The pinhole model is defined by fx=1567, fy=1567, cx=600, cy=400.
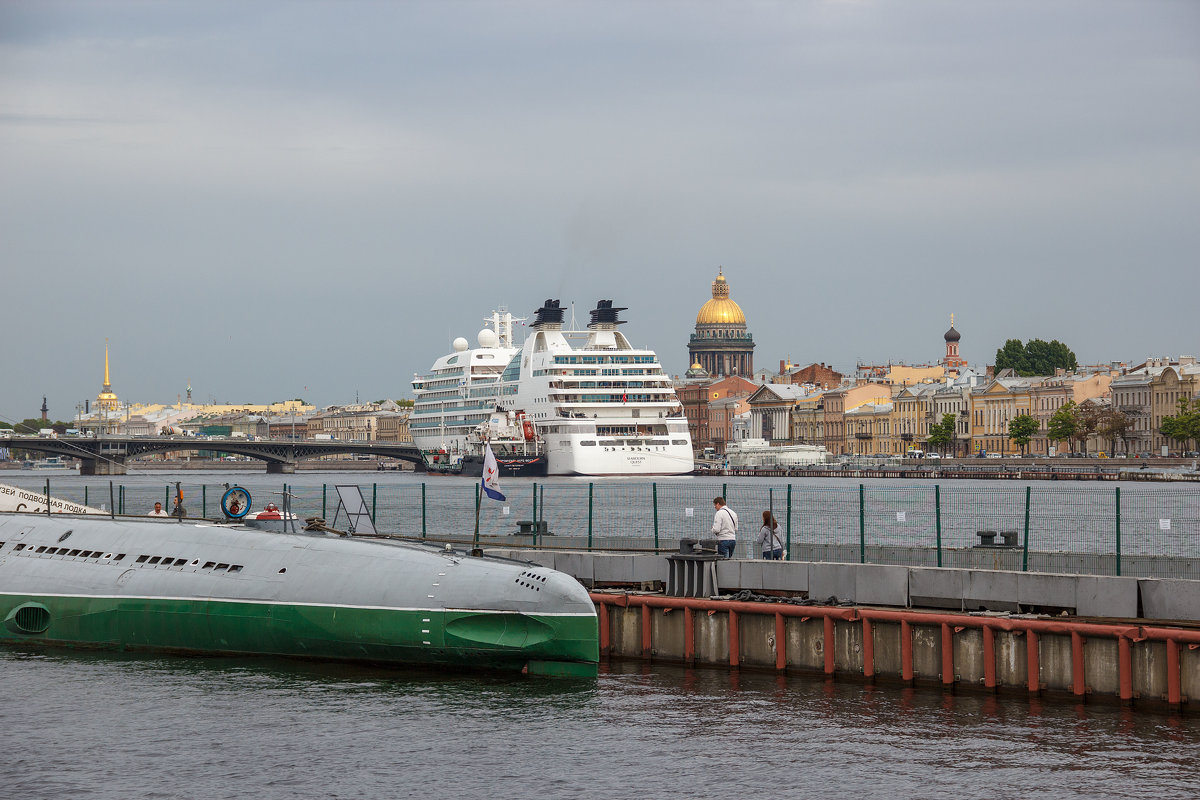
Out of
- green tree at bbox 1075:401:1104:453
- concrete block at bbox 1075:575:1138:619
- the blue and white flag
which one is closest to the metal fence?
concrete block at bbox 1075:575:1138:619

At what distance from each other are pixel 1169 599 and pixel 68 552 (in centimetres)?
A: 1953

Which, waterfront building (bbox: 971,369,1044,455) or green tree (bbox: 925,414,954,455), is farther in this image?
green tree (bbox: 925,414,954,455)

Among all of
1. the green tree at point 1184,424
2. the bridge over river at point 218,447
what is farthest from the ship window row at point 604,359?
the green tree at point 1184,424

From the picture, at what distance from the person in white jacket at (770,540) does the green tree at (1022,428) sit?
15155cm

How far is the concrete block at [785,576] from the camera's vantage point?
26.4 meters

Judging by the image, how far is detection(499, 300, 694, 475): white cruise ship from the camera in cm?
12838

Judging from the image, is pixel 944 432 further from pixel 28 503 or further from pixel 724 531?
pixel 724 531

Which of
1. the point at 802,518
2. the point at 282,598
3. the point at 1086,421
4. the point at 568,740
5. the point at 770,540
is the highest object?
the point at 1086,421

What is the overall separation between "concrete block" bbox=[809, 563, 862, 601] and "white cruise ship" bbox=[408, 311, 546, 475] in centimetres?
10596

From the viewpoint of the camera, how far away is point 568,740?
2119 centimetres

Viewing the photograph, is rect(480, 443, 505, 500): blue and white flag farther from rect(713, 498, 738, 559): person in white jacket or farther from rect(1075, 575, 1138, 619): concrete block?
rect(1075, 575, 1138, 619): concrete block

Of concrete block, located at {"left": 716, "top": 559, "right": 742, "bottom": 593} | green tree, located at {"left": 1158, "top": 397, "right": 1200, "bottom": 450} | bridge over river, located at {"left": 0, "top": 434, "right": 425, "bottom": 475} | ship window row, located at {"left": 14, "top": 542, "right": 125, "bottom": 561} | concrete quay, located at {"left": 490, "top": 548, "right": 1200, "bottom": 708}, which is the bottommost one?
concrete quay, located at {"left": 490, "top": 548, "right": 1200, "bottom": 708}

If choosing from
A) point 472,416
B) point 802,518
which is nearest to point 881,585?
point 802,518

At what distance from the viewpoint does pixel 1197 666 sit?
67.3ft
